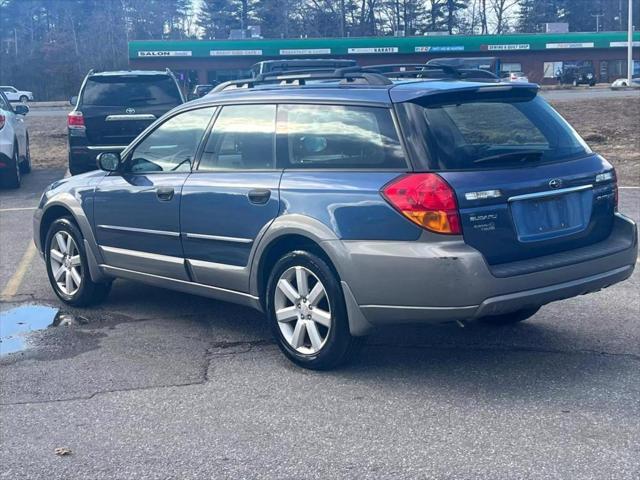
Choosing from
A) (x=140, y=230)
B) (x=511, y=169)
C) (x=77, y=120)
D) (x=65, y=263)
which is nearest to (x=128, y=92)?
(x=77, y=120)

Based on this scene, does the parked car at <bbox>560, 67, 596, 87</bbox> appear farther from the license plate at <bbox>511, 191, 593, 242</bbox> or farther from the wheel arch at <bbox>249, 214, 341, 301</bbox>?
the wheel arch at <bbox>249, 214, 341, 301</bbox>

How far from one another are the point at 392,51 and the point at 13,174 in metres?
50.6

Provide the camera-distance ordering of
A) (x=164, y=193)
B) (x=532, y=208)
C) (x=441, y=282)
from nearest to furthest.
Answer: (x=441, y=282), (x=532, y=208), (x=164, y=193)

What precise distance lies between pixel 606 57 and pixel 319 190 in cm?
6892

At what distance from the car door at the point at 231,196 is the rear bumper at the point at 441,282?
816mm

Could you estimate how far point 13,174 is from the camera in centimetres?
1570

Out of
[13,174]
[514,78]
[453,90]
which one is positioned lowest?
[13,174]

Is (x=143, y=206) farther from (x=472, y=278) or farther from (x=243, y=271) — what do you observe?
(x=472, y=278)

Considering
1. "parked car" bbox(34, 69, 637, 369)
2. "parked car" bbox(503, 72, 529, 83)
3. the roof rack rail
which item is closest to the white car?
"parked car" bbox(503, 72, 529, 83)

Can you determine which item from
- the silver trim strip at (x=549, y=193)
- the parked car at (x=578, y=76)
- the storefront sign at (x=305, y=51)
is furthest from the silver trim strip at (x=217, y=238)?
the parked car at (x=578, y=76)

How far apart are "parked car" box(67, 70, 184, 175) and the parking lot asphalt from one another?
318 inches

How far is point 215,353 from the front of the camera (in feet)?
19.9

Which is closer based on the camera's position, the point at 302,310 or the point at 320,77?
the point at 302,310

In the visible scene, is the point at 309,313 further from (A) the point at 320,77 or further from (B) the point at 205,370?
(A) the point at 320,77
